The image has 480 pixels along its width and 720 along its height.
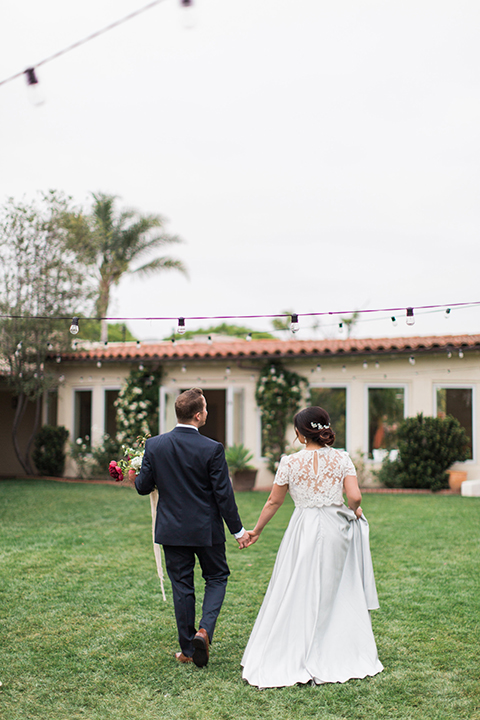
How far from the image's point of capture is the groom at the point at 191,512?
369 centimetres

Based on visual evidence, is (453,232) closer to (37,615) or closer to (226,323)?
(226,323)

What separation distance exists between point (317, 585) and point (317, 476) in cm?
63

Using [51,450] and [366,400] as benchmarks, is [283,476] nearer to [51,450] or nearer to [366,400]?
[366,400]

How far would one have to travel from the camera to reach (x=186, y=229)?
2142 cm

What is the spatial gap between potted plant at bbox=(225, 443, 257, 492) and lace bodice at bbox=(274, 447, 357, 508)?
8.67m

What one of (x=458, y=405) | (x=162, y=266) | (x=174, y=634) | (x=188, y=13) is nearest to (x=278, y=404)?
(x=458, y=405)

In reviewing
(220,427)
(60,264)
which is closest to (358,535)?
(60,264)

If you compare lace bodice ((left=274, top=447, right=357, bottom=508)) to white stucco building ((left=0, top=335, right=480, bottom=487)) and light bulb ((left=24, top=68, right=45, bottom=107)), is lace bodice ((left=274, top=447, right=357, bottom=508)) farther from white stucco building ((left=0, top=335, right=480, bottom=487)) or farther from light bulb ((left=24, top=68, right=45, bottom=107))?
white stucco building ((left=0, top=335, right=480, bottom=487))

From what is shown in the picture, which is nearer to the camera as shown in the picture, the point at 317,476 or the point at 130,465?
the point at 317,476

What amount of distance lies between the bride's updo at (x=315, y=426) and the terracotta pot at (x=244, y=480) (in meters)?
8.96

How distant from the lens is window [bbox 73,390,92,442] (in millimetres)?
15117

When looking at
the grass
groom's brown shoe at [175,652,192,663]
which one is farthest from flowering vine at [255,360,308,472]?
groom's brown shoe at [175,652,192,663]

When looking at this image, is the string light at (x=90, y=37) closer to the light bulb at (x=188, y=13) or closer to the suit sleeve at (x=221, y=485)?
the light bulb at (x=188, y=13)

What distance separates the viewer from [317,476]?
368cm
